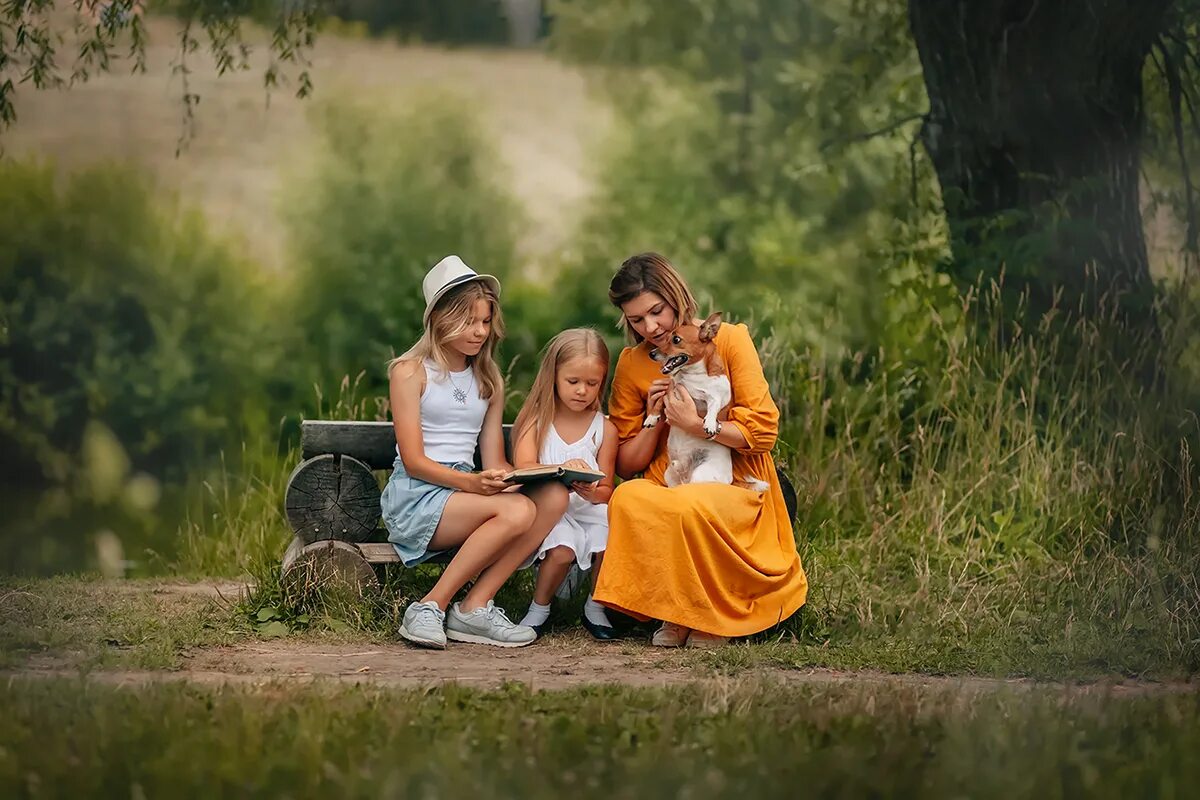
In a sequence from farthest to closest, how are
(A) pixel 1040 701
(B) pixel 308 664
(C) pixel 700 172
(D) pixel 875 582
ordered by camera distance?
(C) pixel 700 172 → (D) pixel 875 582 → (B) pixel 308 664 → (A) pixel 1040 701

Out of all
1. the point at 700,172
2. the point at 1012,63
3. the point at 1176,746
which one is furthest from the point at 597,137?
the point at 1176,746

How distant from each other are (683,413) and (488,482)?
2.57 ft

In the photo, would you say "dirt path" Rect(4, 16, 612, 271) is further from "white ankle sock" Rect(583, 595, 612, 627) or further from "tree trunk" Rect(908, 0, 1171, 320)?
"white ankle sock" Rect(583, 595, 612, 627)

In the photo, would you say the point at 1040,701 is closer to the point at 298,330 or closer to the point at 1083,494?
the point at 1083,494

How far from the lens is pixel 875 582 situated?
6480 millimetres

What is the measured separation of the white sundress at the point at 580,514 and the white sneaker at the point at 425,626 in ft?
1.55

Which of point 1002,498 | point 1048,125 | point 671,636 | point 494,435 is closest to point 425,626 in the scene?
point 494,435

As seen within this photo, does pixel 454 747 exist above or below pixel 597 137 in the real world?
below

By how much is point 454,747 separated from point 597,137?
1528 cm

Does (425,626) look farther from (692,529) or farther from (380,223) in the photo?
(380,223)

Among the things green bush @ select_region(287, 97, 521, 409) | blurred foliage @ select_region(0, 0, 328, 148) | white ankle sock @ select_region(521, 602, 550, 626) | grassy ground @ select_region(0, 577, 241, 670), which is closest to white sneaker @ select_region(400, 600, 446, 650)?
white ankle sock @ select_region(521, 602, 550, 626)

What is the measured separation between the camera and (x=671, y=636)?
5664 mm

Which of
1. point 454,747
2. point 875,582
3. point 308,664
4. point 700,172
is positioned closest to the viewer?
point 454,747

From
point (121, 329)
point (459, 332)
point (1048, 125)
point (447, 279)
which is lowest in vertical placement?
point (121, 329)
